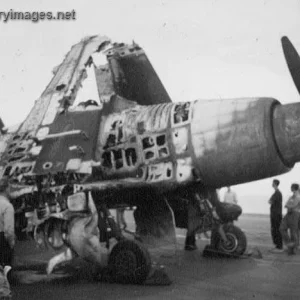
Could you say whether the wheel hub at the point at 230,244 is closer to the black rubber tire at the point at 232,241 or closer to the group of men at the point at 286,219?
the black rubber tire at the point at 232,241

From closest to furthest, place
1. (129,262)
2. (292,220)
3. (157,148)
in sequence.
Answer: (129,262), (157,148), (292,220)

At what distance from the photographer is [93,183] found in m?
7.23

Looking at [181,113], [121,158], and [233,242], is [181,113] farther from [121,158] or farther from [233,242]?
[233,242]


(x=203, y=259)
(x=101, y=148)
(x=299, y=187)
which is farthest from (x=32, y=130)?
(x=299, y=187)

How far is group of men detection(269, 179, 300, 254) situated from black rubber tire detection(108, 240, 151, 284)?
5.14 m

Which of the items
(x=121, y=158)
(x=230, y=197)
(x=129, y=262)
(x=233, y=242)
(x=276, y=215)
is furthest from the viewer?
(x=230, y=197)

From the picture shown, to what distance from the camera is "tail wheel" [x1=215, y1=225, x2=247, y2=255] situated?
32.1 feet

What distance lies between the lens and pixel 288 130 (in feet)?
22.3

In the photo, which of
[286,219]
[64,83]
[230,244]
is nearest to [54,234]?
[64,83]

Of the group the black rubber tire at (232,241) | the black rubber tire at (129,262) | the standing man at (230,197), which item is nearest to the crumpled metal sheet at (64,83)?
the black rubber tire at (129,262)

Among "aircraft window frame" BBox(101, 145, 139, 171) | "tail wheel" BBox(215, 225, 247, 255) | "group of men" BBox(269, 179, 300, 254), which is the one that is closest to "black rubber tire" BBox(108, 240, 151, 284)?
"aircraft window frame" BBox(101, 145, 139, 171)

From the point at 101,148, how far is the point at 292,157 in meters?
3.19

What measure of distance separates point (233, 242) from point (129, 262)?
12.6 ft

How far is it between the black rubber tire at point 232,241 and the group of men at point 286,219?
4.82 ft
